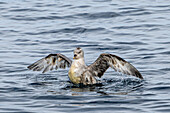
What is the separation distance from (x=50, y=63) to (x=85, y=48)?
9.64ft

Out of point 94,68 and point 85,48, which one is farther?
point 85,48

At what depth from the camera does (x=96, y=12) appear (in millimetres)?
21047

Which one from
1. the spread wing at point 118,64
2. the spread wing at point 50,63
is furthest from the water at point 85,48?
the spread wing at point 118,64

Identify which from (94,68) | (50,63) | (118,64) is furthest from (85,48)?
(118,64)

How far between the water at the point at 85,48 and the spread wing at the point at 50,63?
21 centimetres

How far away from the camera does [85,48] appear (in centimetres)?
1564

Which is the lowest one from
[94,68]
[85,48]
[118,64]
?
[94,68]

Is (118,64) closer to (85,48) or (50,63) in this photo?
(50,63)

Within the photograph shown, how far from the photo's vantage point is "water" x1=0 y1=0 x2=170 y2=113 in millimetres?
9820

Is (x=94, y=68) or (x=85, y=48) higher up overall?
(x=85, y=48)

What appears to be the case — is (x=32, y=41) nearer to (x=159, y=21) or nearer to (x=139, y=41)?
(x=139, y=41)

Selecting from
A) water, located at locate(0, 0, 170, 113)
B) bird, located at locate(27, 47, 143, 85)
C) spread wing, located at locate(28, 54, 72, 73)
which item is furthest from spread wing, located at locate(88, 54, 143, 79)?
spread wing, located at locate(28, 54, 72, 73)

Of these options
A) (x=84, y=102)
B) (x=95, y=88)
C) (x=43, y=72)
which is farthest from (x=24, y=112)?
(x=43, y=72)

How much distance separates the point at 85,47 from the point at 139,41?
2.07 m
